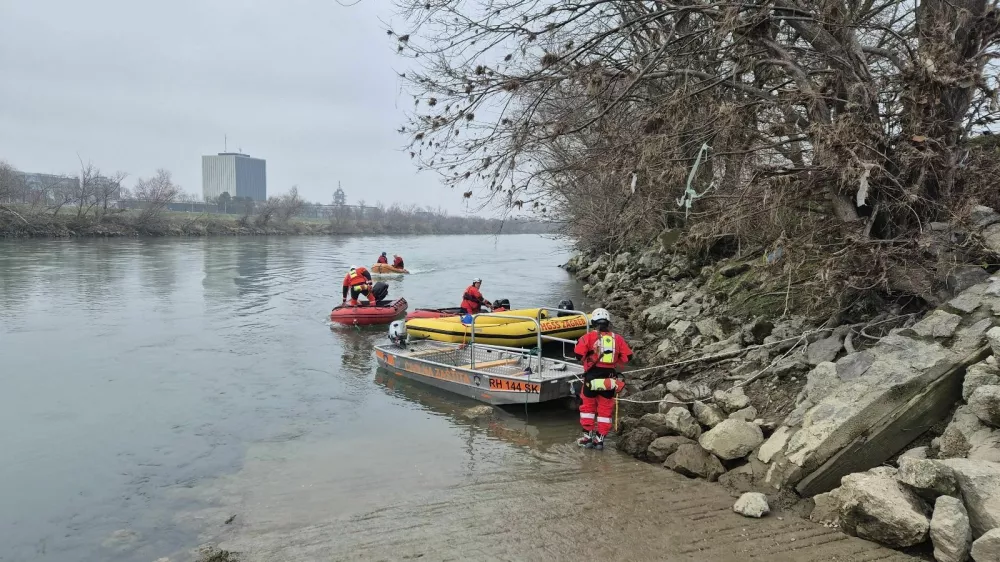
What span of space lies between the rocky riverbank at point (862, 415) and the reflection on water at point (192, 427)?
68.6 inches

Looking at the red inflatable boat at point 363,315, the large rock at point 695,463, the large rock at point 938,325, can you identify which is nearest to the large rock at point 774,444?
the large rock at point 695,463

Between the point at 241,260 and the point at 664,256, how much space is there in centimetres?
2465

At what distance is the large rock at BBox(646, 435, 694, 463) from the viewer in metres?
6.05

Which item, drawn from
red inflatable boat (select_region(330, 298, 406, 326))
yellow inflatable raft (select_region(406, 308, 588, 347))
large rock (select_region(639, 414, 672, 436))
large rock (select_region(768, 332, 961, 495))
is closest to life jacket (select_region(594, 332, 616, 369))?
large rock (select_region(639, 414, 672, 436))

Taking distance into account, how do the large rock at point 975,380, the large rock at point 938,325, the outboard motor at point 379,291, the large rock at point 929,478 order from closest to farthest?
the large rock at point 929,478, the large rock at point 975,380, the large rock at point 938,325, the outboard motor at point 379,291

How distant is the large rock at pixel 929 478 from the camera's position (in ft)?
12.1

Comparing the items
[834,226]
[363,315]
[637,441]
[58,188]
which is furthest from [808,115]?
[58,188]

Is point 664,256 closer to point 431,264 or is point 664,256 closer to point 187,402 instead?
point 187,402

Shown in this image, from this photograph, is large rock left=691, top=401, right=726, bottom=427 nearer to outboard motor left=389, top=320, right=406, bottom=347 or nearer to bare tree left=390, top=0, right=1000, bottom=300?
bare tree left=390, top=0, right=1000, bottom=300

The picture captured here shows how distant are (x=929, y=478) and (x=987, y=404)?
0.73m

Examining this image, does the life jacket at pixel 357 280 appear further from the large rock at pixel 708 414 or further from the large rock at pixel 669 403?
the large rock at pixel 708 414

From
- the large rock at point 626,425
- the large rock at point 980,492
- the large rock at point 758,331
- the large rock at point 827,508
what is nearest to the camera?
the large rock at point 980,492

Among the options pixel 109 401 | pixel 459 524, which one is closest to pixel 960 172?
pixel 459 524

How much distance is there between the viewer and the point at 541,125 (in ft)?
20.3
